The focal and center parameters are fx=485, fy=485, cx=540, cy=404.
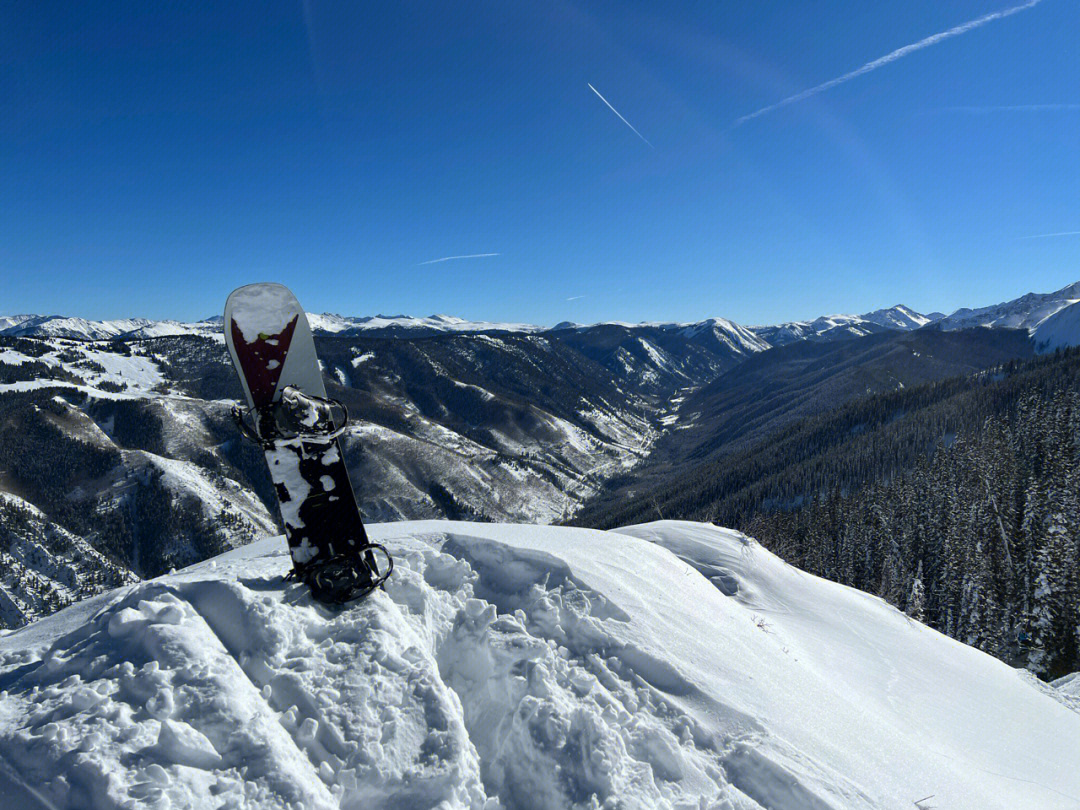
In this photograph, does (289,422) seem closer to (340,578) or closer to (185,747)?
(340,578)

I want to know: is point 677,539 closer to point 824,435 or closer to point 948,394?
point 824,435

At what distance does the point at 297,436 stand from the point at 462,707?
5.46 m

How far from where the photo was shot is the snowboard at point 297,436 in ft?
29.4

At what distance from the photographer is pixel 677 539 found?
18.5 metres

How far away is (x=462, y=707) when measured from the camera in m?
7.14

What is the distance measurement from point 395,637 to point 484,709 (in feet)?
5.78

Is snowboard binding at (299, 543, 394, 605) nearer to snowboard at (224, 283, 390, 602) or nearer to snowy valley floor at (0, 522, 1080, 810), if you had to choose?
snowboard at (224, 283, 390, 602)

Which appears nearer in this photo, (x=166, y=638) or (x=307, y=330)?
(x=166, y=638)

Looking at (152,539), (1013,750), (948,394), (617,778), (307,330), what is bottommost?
(152,539)

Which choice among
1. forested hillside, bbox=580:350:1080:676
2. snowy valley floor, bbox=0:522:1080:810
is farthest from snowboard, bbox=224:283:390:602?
forested hillside, bbox=580:350:1080:676

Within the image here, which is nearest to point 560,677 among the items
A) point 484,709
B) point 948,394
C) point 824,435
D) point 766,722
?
point 484,709

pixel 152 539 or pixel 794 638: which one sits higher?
pixel 794 638

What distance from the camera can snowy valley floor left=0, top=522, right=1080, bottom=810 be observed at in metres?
5.35

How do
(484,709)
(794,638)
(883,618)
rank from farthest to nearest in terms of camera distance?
(883,618) → (794,638) → (484,709)
